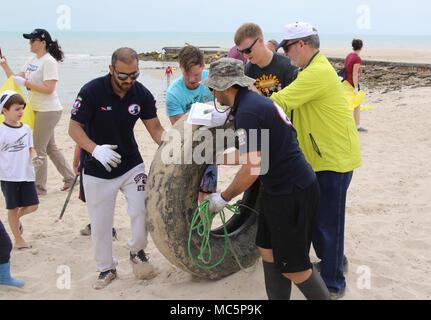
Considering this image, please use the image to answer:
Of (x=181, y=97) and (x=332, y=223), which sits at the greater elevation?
(x=181, y=97)

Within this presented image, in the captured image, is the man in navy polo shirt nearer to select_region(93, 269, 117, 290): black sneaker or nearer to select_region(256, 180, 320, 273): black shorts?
select_region(93, 269, 117, 290): black sneaker

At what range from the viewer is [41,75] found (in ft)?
18.6

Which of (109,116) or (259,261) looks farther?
(259,261)

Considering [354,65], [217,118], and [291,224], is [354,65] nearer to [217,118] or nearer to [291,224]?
[217,118]

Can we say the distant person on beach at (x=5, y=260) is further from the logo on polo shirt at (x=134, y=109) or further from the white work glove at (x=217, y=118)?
the white work glove at (x=217, y=118)

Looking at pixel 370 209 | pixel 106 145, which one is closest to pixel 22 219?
pixel 106 145

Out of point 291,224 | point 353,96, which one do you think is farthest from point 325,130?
point 353,96

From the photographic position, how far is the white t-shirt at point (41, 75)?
5594 millimetres

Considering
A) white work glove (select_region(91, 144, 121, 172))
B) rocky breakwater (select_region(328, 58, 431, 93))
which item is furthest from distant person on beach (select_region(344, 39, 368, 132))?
rocky breakwater (select_region(328, 58, 431, 93))

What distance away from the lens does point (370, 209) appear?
5.28 meters

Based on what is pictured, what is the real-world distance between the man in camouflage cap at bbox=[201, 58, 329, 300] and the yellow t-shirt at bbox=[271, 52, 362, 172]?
0.56m

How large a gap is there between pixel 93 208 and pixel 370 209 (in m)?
3.48

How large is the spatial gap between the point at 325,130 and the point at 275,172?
0.81 meters
